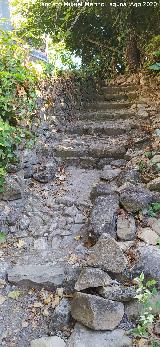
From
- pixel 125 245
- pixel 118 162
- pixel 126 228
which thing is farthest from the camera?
pixel 118 162

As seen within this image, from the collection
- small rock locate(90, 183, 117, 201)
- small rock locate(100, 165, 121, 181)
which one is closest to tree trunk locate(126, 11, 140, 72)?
small rock locate(100, 165, 121, 181)

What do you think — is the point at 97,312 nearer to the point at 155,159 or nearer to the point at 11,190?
the point at 11,190

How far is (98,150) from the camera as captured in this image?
527 cm

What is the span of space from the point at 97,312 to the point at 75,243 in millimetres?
1060

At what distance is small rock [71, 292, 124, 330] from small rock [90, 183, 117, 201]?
4.94ft

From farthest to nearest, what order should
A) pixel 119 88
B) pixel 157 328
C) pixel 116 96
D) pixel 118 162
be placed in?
pixel 119 88 < pixel 116 96 < pixel 118 162 < pixel 157 328

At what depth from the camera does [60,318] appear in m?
2.73

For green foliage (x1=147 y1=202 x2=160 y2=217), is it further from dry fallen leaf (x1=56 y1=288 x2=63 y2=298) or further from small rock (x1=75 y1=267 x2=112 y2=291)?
→ dry fallen leaf (x1=56 y1=288 x2=63 y2=298)

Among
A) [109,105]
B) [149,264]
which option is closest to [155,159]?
[149,264]

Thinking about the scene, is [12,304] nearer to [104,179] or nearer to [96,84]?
[104,179]

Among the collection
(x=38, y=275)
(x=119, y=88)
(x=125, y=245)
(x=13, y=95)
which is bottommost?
(x=38, y=275)

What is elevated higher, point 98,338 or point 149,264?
point 149,264

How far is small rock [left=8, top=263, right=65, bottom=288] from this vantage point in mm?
3086

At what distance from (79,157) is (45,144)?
0.55 metres
